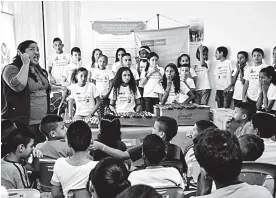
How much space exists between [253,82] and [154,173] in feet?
13.1

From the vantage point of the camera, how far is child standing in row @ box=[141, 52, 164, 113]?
18.4 feet

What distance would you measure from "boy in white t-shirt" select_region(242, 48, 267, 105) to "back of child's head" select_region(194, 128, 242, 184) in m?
4.26

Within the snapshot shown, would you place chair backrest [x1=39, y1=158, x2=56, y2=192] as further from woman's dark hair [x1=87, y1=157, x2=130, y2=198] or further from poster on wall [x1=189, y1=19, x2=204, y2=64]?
poster on wall [x1=189, y1=19, x2=204, y2=64]

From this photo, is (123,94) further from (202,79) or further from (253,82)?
(202,79)

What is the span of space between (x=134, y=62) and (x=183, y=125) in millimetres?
3083

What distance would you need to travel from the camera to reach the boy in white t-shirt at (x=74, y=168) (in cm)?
207

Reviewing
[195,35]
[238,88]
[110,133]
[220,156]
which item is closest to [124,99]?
[110,133]

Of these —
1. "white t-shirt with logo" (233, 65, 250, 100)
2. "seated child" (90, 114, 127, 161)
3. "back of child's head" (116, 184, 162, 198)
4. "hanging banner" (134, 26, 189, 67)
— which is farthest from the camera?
"hanging banner" (134, 26, 189, 67)

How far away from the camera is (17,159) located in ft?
7.88

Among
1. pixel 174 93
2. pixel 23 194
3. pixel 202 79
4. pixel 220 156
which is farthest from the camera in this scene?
pixel 202 79

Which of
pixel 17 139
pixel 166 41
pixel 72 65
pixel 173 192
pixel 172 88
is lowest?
pixel 173 192

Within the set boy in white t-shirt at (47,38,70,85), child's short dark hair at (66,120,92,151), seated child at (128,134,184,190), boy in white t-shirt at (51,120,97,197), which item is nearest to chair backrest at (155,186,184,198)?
seated child at (128,134,184,190)

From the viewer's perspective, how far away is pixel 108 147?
2.73 meters

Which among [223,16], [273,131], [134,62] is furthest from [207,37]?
[273,131]
